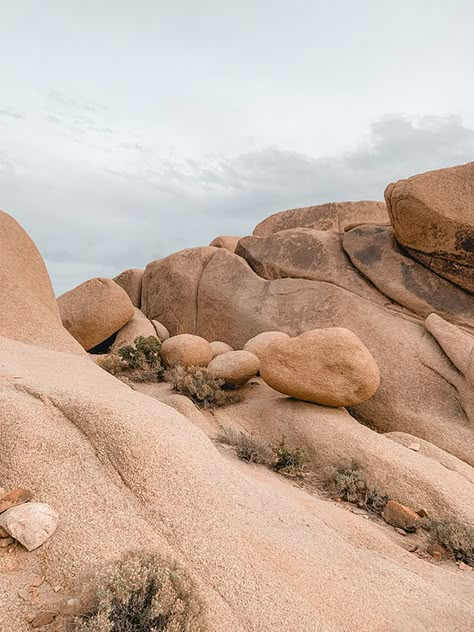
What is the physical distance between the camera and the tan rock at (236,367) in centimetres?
1044

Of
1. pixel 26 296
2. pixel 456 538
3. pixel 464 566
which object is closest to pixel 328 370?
pixel 456 538

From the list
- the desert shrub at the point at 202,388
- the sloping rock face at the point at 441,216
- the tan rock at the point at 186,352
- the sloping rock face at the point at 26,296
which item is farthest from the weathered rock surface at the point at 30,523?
the sloping rock face at the point at 441,216

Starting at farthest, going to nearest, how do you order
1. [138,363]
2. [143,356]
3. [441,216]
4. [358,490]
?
[143,356] < [138,363] < [441,216] < [358,490]

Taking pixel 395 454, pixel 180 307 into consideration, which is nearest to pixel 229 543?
pixel 395 454

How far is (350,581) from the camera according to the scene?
400cm

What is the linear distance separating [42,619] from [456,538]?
200 inches

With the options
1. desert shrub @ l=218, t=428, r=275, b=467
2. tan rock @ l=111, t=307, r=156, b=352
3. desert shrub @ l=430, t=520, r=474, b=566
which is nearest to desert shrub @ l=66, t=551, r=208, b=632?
desert shrub @ l=430, t=520, r=474, b=566

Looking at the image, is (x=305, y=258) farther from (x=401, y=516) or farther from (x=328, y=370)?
(x=401, y=516)

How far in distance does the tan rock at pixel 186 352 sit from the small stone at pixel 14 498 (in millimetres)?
7629

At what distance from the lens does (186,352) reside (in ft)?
37.2

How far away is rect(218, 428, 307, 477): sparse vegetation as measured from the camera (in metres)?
7.37

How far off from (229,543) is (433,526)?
377cm

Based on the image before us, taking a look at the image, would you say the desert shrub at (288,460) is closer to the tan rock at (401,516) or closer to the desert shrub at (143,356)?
the tan rock at (401,516)

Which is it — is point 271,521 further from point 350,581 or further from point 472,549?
point 472,549
